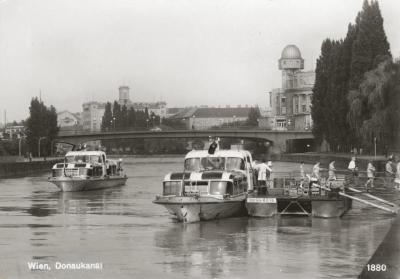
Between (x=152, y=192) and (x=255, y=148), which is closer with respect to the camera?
(x=152, y=192)

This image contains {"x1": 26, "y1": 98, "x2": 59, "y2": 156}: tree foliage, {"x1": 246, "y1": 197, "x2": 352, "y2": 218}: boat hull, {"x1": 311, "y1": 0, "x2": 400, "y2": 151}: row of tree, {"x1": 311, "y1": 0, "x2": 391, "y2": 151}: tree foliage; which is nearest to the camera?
{"x1": 246, "y1": 197, "x2": 352, "y2": 218}: boat hull

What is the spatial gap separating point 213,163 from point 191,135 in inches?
3877

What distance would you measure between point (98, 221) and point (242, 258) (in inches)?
537

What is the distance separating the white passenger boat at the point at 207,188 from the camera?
1319 inches

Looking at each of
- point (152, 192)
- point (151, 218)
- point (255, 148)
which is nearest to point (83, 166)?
point (152, 192)

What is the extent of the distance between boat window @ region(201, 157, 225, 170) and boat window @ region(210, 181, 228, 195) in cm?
324

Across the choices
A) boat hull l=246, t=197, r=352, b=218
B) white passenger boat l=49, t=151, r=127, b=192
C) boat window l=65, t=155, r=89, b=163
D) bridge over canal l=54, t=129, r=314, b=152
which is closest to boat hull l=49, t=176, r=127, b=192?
white passenger boat l=49, t=151, r=127, b=192

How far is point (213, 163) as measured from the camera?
126 feet

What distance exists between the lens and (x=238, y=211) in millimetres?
36438

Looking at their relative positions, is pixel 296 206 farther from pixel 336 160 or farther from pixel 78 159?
pixel 336 160

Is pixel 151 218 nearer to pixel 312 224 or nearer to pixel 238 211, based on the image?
pixel 238 211

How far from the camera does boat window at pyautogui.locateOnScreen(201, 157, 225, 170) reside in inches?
1508

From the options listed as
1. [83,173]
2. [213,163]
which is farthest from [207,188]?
[83,173]

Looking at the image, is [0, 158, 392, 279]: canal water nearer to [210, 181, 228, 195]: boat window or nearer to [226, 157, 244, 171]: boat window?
[210, 181, 228, 195]: boat window
